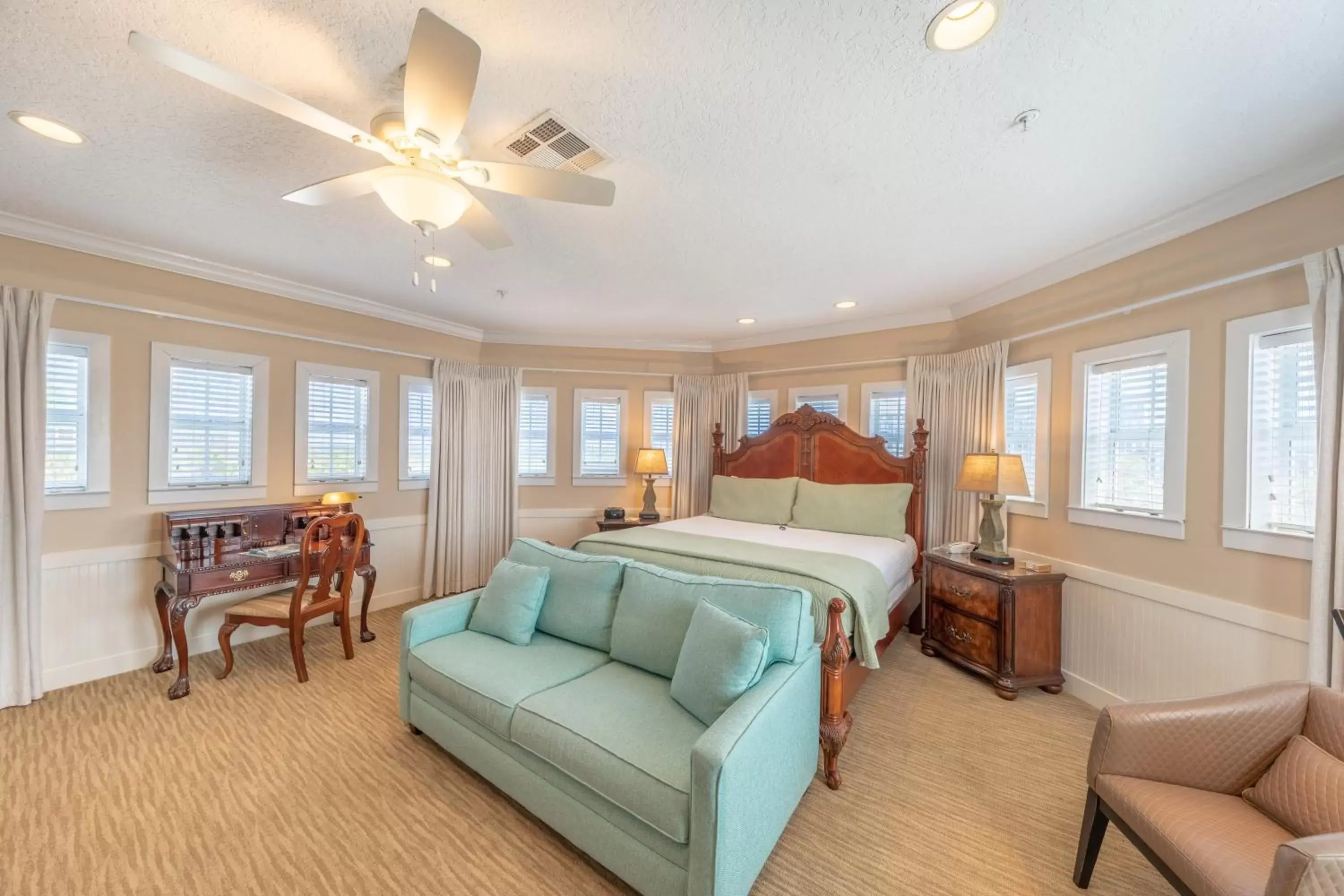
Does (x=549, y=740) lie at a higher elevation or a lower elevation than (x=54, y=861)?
higher

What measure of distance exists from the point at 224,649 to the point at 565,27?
12.9ft

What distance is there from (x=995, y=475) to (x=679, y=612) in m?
2.40

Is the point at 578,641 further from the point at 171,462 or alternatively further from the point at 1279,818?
the point at 171,462

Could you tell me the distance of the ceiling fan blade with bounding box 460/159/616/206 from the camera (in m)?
1.65

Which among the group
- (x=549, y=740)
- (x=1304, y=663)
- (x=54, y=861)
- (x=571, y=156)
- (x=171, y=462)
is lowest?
(x=54, y=861)

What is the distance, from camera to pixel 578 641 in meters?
2.54

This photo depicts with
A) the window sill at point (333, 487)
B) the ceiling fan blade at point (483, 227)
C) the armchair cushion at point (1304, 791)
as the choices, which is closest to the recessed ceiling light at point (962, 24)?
the ceiling fan blade at point (483, 227)

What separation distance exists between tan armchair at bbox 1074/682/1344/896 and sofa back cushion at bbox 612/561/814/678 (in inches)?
39.1

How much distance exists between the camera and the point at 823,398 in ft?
16.3

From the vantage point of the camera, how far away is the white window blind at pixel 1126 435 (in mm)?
2713

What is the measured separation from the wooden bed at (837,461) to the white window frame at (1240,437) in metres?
1.66

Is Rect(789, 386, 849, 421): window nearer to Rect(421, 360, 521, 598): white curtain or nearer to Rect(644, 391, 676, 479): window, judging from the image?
Rect(644, 391, 676, 479): window

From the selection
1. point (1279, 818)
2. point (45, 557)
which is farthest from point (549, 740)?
point (45, 557)

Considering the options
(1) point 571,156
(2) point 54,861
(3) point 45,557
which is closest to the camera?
(2) point 54,861
